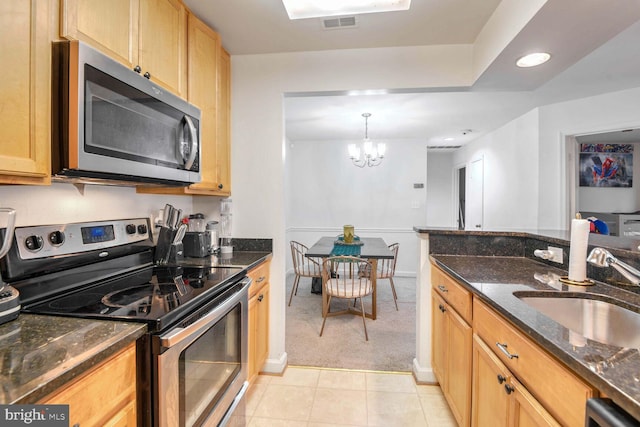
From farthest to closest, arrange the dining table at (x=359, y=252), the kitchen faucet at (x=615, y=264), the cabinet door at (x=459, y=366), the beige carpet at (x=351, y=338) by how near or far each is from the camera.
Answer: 1. the dining table at (x=359, y=252)
2. the beige carpet at (x=351, y=338)
3. the cabinet door at (x=459, y=366)
4. the kitchen faucet at (x=615, y=264)

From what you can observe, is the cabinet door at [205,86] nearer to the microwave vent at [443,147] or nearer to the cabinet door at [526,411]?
the cabinet door at [526,411]

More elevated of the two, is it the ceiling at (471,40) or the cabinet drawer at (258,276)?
the ceiling at (471,40)

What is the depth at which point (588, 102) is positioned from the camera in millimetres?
3320

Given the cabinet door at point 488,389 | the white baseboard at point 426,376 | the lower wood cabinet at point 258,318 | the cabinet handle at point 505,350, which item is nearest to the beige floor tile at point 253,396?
the lower wood cabinet at point 258,318

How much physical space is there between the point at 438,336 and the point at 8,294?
2064 millimetres

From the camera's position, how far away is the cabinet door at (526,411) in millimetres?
858

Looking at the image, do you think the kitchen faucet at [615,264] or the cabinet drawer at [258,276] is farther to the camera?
the cabinet drawer at [258,276]

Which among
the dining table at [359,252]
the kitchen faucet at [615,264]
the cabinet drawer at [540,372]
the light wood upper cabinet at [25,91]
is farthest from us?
the dining table at [359,252]

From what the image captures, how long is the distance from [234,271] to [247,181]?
85 centimetres

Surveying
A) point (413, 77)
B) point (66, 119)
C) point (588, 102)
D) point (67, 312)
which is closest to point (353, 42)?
point (413, 77)

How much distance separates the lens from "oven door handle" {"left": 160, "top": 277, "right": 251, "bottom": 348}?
0.97 m

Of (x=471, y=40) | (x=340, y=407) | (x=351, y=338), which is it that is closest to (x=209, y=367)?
(x=340, y=407)

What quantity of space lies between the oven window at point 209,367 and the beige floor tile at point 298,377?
69cm

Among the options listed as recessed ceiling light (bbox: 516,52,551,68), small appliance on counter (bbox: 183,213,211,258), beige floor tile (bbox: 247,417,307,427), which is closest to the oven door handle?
small appliance on counter (bbox: 183,213,211,258)
